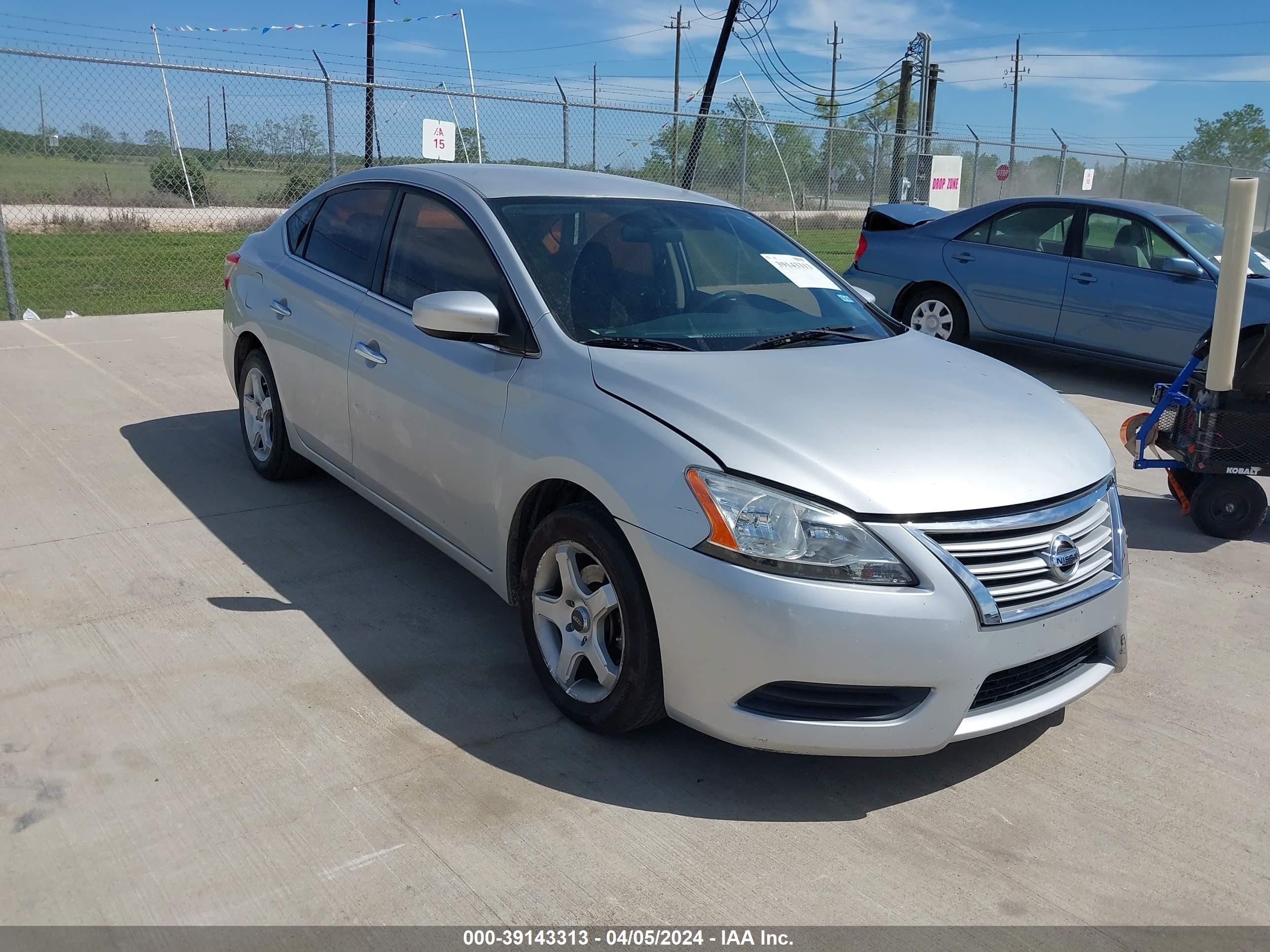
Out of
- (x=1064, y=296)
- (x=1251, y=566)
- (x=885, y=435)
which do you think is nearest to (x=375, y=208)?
(x=885, y=435)

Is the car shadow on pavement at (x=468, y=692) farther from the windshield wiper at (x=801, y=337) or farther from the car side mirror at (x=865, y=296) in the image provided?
the car side mirror at (x=865, y=296)

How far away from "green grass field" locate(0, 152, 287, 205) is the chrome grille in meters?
14.4

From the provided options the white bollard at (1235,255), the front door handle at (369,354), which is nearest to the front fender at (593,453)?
the front door handle at (369,354)

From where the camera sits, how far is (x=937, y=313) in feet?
32.2

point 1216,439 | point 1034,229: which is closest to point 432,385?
point 1216,439

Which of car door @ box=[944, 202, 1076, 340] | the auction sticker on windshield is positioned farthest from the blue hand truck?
car door @ box=[944, 202, 1076, 340]

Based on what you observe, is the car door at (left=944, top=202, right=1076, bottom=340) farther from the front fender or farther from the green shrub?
the green shrub

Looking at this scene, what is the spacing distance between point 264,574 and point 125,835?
1826 millimetres

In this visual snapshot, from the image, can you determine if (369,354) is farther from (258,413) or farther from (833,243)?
(833,243)

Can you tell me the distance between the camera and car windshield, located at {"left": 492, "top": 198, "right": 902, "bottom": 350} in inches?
148

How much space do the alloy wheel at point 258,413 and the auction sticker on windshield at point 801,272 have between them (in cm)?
261

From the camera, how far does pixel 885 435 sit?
10.2ft

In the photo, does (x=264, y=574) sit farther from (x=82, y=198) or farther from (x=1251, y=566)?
(x=82, y=198)

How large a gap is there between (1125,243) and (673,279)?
6.22 metres
